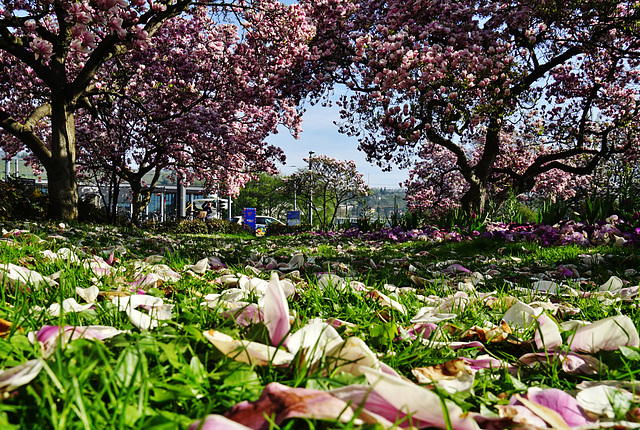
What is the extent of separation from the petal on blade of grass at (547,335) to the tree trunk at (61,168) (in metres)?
9.77

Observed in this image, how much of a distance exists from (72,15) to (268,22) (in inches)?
225

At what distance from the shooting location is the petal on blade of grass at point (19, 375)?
2.19 ft

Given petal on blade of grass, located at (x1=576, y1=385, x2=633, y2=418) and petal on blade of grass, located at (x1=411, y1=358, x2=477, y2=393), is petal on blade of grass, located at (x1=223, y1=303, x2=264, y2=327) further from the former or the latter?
petal on blade of grass, located at (x1=576, y1=385, x2=633, y2=418)

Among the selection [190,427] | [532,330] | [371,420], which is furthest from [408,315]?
[190,427]

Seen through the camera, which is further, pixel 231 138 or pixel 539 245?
pixel 231 138

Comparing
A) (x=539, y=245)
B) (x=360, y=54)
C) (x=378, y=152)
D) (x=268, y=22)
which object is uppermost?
(x=268, y=22)

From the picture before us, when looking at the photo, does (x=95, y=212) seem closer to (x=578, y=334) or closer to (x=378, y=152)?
(x=378, y=152)

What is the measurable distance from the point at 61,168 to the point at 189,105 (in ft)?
18.5

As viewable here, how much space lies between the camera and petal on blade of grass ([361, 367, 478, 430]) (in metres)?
0.65

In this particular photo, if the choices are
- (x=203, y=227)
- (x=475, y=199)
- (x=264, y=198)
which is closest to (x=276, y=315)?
(x=475, y=199)

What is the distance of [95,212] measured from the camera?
1180 cm

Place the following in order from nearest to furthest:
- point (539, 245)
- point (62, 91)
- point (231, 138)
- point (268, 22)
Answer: point (539, 245) → point (62, 91) → point (268, 22) → point (231, 138)

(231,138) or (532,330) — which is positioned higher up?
(231,138)

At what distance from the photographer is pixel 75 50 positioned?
574 cm
